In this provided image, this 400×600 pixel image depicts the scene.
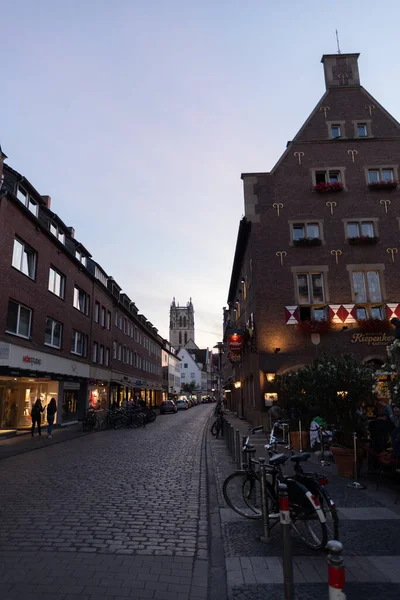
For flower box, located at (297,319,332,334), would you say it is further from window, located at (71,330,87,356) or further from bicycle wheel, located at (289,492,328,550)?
bicycle wheel, located at (289,492,328,550)

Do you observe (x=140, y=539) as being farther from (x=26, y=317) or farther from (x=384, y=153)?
(x=384, y=153)

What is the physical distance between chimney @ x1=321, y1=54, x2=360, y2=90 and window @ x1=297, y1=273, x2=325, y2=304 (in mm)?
11940

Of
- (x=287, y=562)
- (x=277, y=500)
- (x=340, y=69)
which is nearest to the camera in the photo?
(x=287, y=562)

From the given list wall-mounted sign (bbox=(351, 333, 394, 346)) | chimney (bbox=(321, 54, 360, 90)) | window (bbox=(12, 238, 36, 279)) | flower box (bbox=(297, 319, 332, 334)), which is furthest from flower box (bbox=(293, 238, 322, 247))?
window (bbox=(12, 238, 36, 279))

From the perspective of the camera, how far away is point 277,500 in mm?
6234

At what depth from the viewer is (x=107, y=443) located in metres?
17.3

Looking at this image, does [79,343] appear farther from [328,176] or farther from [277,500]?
[277,500]

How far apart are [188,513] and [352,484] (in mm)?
3887

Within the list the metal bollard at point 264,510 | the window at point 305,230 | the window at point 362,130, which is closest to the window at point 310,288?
the window at point 305,230

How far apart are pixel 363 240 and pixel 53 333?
18077 millimetres

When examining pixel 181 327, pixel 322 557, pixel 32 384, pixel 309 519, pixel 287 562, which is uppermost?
pixel 181 327

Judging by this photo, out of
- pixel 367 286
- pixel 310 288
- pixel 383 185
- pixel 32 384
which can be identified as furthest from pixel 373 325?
pixel 32 384

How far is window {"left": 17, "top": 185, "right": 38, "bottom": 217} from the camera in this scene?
814 inches

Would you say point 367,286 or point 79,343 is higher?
point 367,286
